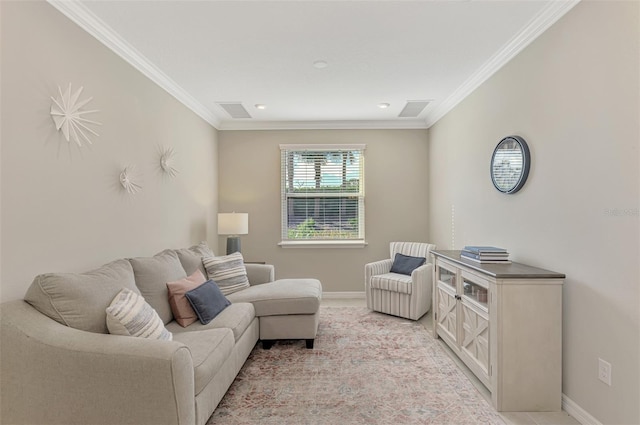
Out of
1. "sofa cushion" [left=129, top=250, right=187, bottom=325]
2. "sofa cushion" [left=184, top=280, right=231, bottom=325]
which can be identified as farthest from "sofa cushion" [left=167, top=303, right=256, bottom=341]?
"sofa cushion" [left=129, top=250, right=187, bottom=325]

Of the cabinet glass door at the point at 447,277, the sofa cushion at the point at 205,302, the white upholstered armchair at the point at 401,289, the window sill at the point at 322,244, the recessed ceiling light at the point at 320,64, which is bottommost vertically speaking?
the white upholstered armchair at the point at 401,289

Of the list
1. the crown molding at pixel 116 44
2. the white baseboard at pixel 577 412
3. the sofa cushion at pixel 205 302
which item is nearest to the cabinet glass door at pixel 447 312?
the white baseboard at pixel 577 412

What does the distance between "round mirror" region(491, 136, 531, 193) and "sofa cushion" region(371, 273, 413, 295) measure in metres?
1.63

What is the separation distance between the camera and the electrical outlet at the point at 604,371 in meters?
1.93

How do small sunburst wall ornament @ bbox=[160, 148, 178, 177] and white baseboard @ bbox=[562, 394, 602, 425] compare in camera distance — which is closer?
white baseboard @ bbox=[562, 394, 602, 425]

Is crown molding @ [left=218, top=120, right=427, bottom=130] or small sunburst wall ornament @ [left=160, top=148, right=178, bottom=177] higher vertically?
crown molding @ [left=218, top=120, right=427, bottom=130]

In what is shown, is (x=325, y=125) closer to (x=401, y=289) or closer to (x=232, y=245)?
(x=232, y=245)

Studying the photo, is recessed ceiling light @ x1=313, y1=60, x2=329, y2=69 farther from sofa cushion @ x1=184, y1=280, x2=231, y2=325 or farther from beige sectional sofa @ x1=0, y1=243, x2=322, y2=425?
beige sectional sofa @ x1=0, y1=243, x2=322, y2=425

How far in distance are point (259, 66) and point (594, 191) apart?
9.14 feet

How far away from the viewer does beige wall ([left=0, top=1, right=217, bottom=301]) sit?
1.89 metres

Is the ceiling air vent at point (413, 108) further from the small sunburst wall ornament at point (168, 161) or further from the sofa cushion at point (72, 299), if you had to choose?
the sofa cushion at point (72, 299)

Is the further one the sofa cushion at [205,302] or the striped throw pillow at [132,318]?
the sofa cushion at [205,302]

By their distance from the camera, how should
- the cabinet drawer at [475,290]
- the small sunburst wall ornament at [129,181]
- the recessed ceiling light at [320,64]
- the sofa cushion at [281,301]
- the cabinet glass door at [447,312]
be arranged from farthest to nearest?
the sofa cushion at [281,301], the recessed ceiling light at [320,64], the cabinet glass door at [447,312], the small sunburst wall ornament at [129,181], the cabinet drawer at [475,290]

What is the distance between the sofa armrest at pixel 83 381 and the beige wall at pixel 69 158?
0.41m
